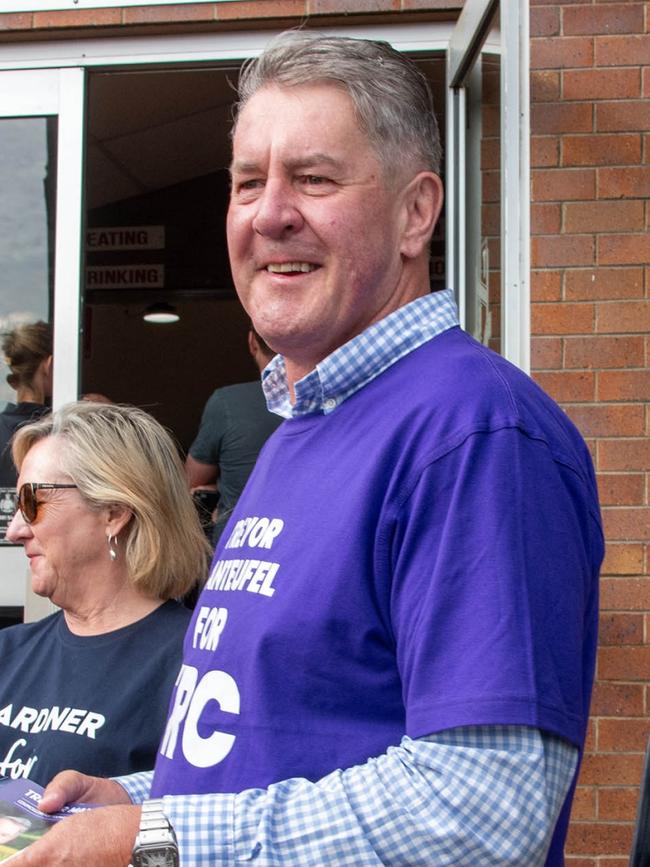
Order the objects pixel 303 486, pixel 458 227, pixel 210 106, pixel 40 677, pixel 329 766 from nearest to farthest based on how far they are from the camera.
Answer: pixel 329 766 → pixel 303 486 → pixel 40 677 → pixel 458 227 → pixel 210 106

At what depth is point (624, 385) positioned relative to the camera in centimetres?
370

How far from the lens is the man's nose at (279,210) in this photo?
1443 mm

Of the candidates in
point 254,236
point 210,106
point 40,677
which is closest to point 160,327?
point 210,106

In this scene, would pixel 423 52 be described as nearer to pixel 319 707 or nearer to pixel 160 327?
pixel 319 707

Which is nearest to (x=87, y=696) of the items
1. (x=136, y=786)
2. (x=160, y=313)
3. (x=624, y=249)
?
(x=136, y=786)

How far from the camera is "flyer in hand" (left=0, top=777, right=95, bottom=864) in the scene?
4.21 ft

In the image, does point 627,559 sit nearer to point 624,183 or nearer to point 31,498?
point 624,183

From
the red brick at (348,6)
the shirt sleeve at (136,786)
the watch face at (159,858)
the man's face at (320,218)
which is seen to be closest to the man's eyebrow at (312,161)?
the man's face at (320,218)

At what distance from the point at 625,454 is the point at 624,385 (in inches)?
8.6

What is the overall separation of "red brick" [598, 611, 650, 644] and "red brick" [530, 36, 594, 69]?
175 cm

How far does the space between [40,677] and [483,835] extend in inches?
65.6

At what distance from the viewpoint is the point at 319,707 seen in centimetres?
122

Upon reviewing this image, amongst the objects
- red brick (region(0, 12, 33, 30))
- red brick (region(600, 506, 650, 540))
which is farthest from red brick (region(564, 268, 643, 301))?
red brick (region(0, 12, 33, 30))

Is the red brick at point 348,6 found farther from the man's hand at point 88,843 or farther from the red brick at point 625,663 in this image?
the man's hand at point 88,843
